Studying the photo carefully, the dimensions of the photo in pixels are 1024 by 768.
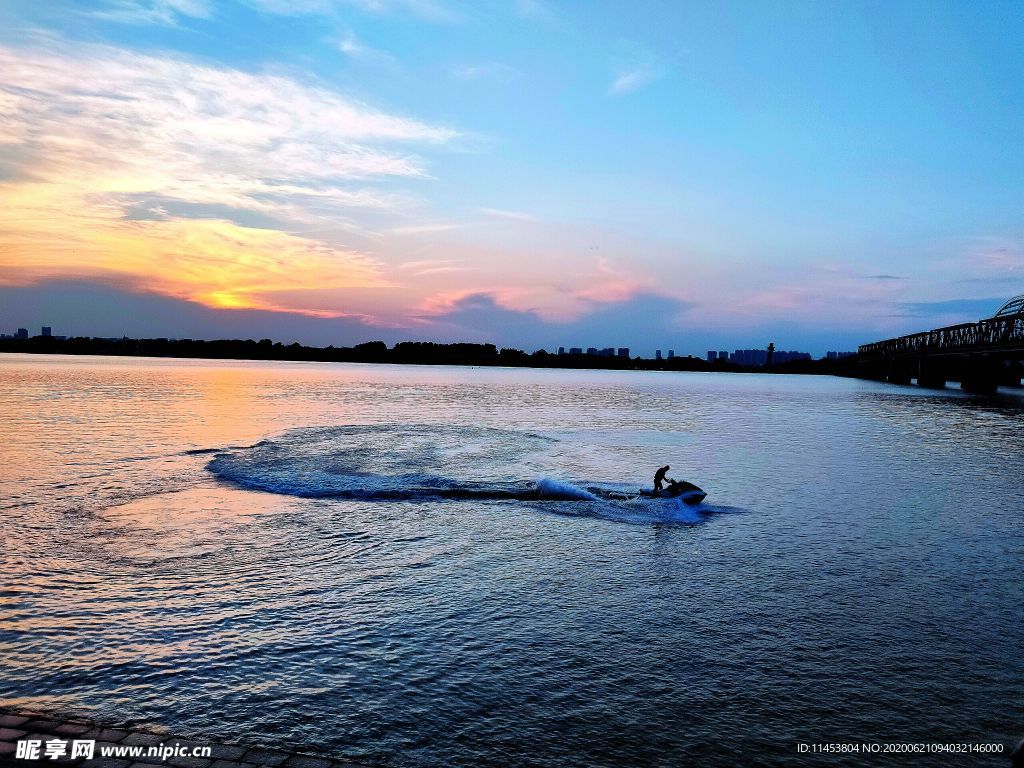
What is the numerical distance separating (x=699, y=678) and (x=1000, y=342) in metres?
92.9

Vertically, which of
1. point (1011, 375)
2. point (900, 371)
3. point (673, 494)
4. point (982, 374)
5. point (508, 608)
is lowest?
point (508, 608)

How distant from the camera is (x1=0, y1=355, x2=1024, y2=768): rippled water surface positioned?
25.3 feet

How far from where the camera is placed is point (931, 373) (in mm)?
135000

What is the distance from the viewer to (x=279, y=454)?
29297 millimetres

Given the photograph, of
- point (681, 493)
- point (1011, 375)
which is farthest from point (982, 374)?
point (681, 493)

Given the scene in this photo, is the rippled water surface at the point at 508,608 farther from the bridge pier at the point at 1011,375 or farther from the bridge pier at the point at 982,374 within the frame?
A: the bridge pier at the point at 1011,375

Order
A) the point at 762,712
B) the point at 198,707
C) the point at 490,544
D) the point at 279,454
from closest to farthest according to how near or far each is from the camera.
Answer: the point at 198,707, the point at 762,712, the point at 490,544, the point at 279,454

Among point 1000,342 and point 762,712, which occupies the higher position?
point 1000,342

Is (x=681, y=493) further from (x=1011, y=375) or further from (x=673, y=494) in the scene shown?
(x=1011, y=375)

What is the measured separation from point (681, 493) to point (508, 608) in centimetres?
1087

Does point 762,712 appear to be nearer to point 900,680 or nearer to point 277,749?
point 900,680

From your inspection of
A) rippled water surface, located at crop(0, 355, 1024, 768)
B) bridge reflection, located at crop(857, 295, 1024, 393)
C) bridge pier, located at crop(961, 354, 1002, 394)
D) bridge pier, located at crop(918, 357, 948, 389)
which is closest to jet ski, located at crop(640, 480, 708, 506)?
rippled water surface, located at crop(0, 355, 1024, 768)

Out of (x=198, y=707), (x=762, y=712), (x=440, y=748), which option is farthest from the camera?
(x=762, y=712)

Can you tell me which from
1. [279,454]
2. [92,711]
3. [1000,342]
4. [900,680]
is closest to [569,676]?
[900,680]
